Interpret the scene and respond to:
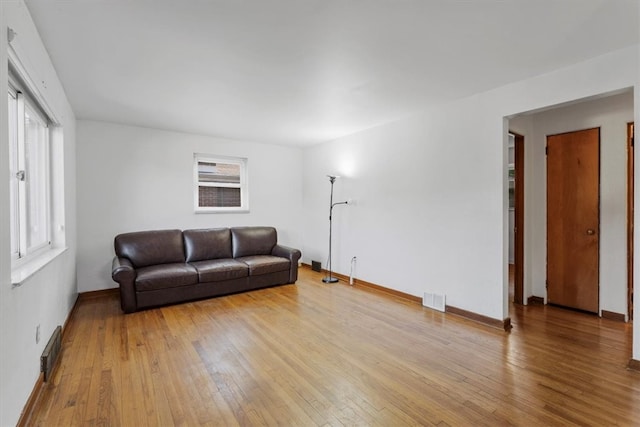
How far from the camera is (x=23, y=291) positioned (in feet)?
5.81

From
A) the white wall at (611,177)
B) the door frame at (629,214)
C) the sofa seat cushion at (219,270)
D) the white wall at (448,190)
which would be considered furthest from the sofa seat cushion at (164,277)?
the door frame at (629,214)

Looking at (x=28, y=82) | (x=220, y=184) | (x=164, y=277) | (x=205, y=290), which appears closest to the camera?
(x=28, y=82)

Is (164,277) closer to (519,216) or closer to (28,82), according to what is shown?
(28,82)

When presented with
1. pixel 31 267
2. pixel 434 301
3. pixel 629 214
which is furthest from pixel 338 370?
pixel 629 214

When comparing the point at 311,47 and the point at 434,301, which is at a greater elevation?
the point at 311,47

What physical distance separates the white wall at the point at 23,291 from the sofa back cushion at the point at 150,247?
113 cm

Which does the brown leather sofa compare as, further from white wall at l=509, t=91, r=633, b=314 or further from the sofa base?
white wall at l=509, t=91, r=633, b=314

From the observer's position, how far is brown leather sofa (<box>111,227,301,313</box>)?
3600 millimetres

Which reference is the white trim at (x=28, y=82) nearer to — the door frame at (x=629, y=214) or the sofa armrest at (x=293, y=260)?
the sofa armrest at (x=293, y=260)

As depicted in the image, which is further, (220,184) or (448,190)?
(220,184)

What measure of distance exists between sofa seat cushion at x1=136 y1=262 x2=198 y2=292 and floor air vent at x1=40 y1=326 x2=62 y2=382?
38.8 inches

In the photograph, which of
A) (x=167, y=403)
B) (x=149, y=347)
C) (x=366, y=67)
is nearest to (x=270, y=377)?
(x=167, y=403)

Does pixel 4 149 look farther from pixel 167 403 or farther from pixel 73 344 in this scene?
pixel 73 344

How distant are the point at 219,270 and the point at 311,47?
3046 mm
